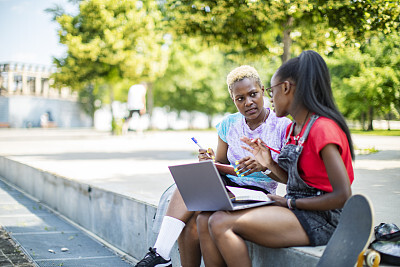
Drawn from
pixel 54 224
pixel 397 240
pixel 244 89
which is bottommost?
pixel 54 224

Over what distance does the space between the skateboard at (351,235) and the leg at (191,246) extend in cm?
106

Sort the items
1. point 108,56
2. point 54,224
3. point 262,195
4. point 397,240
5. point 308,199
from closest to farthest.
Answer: point 397,240 < point 308,199 < point 262,195 < point 54,224 < point 108,56

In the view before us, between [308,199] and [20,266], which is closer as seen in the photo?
[308,199]

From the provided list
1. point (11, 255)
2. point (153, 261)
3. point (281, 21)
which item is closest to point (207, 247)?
point (153, 261)

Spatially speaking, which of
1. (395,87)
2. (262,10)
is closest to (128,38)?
(262,10)

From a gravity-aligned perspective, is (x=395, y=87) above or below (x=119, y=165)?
above

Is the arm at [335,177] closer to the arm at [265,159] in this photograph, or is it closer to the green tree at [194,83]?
the arm at [265,159]

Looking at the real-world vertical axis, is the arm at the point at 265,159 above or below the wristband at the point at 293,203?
above

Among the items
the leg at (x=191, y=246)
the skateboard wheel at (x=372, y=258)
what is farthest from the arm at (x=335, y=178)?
the leg at (x=191, y=246)

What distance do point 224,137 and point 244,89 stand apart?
43 centimetres

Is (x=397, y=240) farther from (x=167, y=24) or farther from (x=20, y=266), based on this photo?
(x=167, y=24)

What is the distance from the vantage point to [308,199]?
251 centimetres

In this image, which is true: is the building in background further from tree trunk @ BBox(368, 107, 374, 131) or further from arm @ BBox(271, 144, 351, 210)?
arm @ BBox(271, 144, 351, 210)

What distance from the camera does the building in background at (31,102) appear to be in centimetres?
5688
